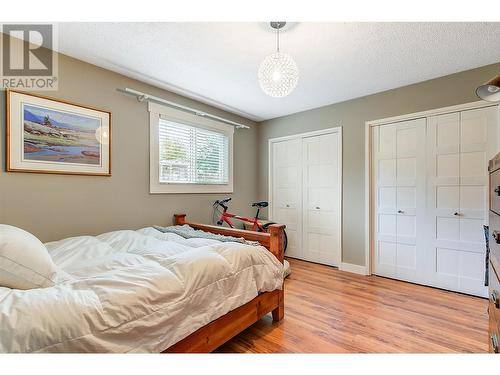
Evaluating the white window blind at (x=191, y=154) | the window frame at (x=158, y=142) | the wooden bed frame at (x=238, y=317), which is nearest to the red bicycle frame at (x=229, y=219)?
the window frame at (x=158, y=142)

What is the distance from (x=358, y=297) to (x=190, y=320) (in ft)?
6.60

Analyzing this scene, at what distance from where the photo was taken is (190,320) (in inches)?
50.6

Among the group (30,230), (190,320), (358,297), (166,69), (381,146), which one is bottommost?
(358,297)

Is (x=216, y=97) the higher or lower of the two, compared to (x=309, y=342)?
higher

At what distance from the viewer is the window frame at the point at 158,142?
289 centimetres

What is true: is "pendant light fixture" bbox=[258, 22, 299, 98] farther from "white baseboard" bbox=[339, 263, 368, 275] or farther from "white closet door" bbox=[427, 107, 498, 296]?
"white baseboard" bbox=[339, 263, 368, 275]

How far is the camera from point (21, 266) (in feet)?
3.47

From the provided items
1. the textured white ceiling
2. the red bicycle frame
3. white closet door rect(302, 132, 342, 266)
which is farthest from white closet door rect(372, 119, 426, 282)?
the red bicycle frame

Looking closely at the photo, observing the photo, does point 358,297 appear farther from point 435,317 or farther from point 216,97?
point 216,97

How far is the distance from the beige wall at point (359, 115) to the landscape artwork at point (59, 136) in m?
2.92

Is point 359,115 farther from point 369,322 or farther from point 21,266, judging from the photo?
point 21,266

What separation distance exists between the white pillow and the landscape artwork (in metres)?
1.29
